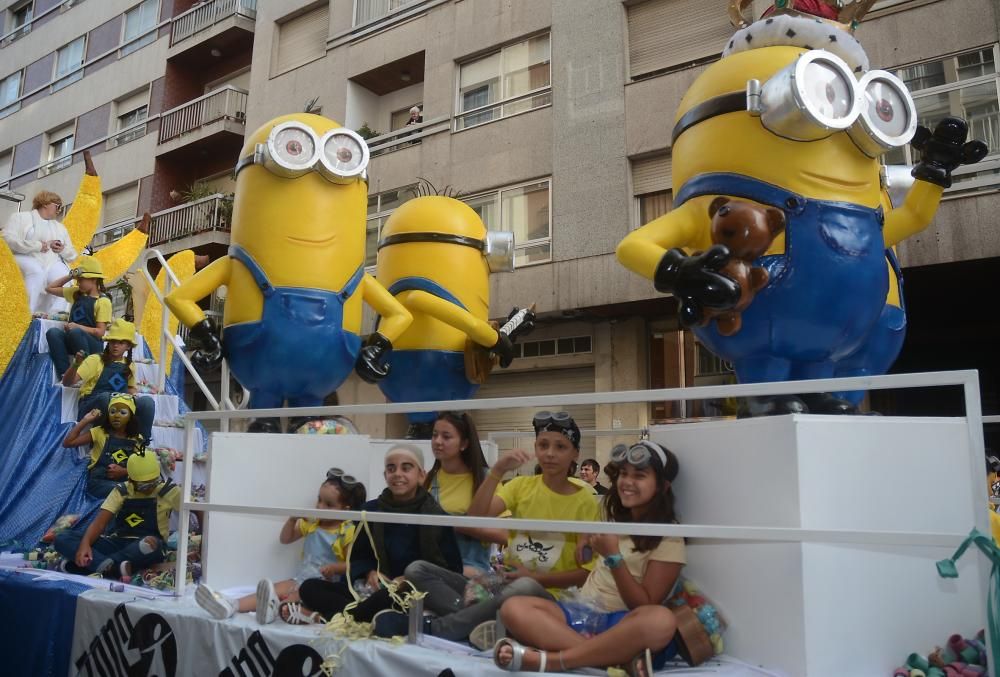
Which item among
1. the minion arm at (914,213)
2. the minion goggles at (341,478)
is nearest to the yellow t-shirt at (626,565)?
the minion goggles at (341,478)

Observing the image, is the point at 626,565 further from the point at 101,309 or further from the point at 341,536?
the point at 101,309

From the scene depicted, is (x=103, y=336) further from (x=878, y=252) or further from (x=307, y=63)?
(x=307, y=63)

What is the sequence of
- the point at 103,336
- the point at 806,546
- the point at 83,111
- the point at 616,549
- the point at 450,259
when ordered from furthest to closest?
the point at 83,111
the point at 103,336
the point at 450,259
the point at 616,549
the point at 806,546

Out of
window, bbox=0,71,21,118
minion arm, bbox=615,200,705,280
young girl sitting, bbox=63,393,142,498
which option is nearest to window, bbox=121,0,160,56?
window, bbox=0,71,21,118

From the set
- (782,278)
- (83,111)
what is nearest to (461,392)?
(782,278)

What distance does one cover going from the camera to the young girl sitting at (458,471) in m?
3.26

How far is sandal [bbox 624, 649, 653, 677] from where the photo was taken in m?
2.29

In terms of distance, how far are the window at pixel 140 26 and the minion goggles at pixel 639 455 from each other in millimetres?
18484

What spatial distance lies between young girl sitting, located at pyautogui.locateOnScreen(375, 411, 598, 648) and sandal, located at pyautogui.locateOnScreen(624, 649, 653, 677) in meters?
0.41

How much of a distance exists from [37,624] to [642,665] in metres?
2.97

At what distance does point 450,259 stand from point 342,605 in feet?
7.96

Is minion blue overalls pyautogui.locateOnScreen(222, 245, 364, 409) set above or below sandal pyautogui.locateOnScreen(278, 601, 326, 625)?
above

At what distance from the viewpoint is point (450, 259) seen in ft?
16.3

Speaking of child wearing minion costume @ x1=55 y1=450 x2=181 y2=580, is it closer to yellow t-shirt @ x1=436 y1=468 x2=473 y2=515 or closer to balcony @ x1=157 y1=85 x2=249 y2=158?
yellow t-shirt @ x1=436 y1=468 x2=473 y2=515
